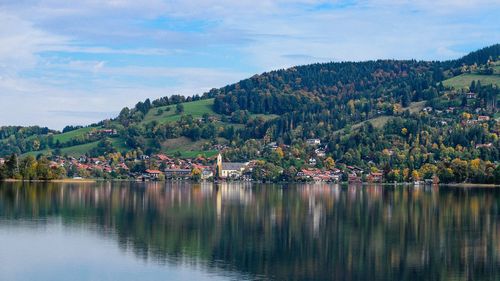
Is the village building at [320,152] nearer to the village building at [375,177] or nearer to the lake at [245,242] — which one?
the village building at [375,177]

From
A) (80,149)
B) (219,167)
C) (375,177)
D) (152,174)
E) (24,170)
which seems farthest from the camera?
(80,149)

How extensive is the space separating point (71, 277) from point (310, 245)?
1435 centimetres

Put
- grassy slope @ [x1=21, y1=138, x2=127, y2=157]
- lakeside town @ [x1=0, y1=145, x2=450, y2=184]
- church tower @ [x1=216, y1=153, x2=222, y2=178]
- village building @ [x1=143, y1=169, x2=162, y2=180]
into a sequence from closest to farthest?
lakeside town @ [x1=0, y1=145, x2=450, y2=184] < village building @ [x1=143, y1=169, x2=162, y2=180] < church tower @ [x1=216, y1=153, x2=222, y2=178] < grassy slope @ [x1=21, y1=138, x2=127, y2=157]

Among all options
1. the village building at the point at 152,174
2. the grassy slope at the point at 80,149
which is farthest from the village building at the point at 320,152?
the grassy slope at the point at 80,149

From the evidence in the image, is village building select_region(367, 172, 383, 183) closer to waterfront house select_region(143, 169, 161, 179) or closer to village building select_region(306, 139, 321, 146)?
village building select_region(306, 139, 321, 146)

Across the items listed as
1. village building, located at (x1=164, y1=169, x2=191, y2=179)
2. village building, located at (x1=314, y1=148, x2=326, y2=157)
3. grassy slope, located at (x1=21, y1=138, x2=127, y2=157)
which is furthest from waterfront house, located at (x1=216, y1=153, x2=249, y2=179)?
grassy slope, located at (x1=21, y1=138, x2=127, y2=157)

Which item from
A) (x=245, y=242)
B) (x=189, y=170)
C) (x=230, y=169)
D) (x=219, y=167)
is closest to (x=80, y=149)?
(x=189, y=170)

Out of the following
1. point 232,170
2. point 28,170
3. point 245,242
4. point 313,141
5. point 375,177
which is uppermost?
point 313,141

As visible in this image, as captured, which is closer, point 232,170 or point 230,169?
point 232,170

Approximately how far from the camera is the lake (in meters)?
35.0

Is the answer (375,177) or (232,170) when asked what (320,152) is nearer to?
(232,170)

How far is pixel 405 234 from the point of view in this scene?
1934 inches

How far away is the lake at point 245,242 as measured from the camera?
3503cm

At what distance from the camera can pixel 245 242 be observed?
4378cm
